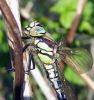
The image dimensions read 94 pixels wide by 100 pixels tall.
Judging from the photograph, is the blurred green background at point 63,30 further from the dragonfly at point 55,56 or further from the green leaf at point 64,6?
the dragonfly at point 55,56

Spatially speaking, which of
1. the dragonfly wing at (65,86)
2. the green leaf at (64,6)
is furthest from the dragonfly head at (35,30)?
the green leaf at (64,6)

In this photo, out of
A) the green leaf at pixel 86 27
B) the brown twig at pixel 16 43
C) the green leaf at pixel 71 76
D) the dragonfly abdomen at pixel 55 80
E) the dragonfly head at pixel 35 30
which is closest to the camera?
the brown twig at pixel 16 43

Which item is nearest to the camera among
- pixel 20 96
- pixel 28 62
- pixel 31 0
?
pixel 20 96

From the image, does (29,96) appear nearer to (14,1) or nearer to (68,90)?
(14,1)

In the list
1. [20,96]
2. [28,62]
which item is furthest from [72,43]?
[20,96]

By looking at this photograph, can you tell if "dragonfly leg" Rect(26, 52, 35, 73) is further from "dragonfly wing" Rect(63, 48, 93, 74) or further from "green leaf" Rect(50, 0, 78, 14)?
"green leaf" Rect(50, 0, 78, 14)

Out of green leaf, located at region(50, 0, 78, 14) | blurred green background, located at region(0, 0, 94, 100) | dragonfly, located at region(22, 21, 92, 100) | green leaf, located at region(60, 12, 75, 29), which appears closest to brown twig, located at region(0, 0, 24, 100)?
dragonfly, located at region(22, 21, 92, 100)

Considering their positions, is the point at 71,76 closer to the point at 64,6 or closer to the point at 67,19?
the point at 67,19
